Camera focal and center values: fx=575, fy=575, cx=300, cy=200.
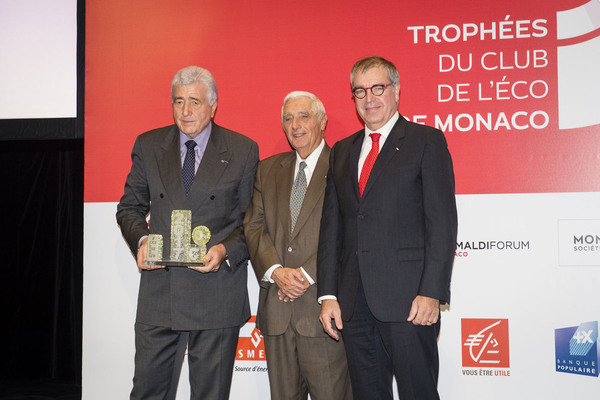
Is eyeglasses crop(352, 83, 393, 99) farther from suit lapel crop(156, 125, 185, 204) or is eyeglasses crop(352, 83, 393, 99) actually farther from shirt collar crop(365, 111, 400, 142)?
suit lapel crop(156, 125, 185, 204)

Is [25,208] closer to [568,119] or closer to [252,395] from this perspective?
[252,395]

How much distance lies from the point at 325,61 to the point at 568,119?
1.45 meters

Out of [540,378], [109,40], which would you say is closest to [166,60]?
[109,40]

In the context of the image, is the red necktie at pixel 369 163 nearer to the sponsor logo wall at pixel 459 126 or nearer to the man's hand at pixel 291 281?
the man's hand at pixel 291 281

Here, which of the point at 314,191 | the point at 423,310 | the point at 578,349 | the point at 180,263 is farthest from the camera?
the point at 578,349

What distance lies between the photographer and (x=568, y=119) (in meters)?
3.29

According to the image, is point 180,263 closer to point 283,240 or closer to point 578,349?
point 283,240

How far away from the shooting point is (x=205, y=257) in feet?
8.86

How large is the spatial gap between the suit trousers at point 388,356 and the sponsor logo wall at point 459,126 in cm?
99

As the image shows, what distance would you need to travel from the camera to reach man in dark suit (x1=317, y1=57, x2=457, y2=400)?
7.70ft

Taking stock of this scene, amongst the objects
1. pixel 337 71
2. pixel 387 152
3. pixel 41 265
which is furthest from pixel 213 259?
pixel 41 265

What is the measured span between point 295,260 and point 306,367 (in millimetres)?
514

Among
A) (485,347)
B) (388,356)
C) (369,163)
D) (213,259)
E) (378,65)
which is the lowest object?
(485,347)

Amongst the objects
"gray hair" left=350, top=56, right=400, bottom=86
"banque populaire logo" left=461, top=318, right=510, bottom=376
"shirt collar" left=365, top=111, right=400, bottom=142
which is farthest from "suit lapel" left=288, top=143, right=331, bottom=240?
"banque populaire logo" left=461, top=318, right=510, bottom=376
